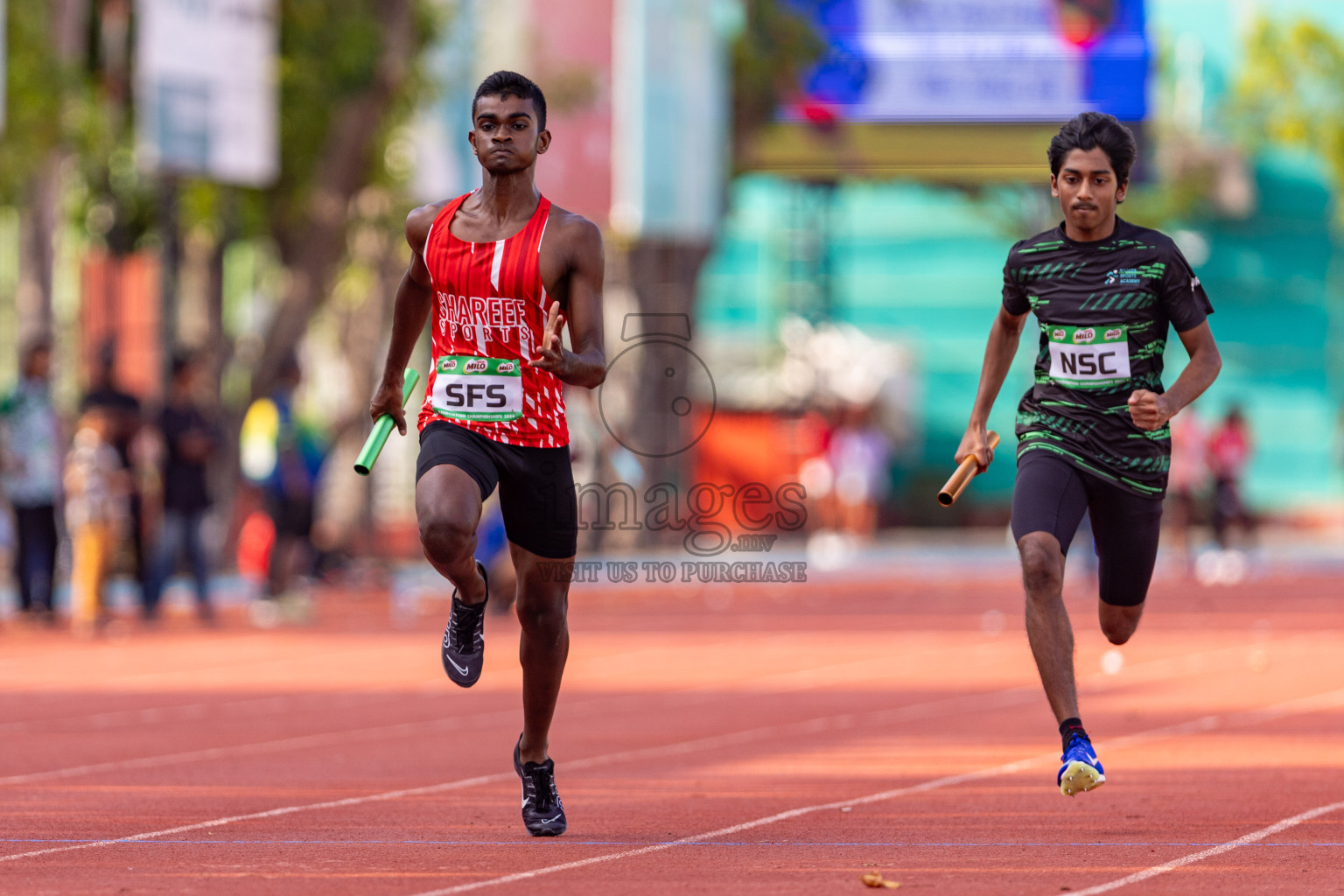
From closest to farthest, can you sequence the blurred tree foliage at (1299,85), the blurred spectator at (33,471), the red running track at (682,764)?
the red running track at (682,764) → the blurred spectator at (33,471) → the blurred tree foliage at (1299,85)

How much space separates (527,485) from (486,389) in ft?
1.08

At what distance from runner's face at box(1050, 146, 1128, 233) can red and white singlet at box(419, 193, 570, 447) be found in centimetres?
185

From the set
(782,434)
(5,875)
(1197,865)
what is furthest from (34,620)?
(782,434)

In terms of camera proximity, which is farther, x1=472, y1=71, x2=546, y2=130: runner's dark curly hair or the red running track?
x1=472, y1=71, x2=546, y2=130: runner's dark curly hair

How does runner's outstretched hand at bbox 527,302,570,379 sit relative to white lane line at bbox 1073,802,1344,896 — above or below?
above

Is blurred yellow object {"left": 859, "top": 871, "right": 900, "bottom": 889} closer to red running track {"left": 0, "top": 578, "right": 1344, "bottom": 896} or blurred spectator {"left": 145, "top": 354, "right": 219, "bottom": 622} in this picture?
red running track {"left": 0, "top": 578, "right": 1344, "bottom": 896}

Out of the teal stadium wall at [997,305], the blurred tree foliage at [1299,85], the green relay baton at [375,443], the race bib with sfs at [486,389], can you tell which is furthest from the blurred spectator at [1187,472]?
the race bib with sfs at [486,389]

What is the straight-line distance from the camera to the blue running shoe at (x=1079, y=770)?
6688mm

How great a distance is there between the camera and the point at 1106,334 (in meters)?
7.31

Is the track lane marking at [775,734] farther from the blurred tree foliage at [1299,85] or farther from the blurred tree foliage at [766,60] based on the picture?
the blurred tree foliage at [1299,85]

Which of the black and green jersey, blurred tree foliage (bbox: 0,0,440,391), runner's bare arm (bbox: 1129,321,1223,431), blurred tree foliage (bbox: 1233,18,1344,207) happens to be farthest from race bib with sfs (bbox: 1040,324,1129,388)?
blurred tree foliage (bbox: 1233,18,1344,207)

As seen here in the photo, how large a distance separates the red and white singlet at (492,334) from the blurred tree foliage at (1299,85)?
32.7m

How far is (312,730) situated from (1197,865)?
5631 mm

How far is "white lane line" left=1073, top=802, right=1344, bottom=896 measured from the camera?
5.96 metres
